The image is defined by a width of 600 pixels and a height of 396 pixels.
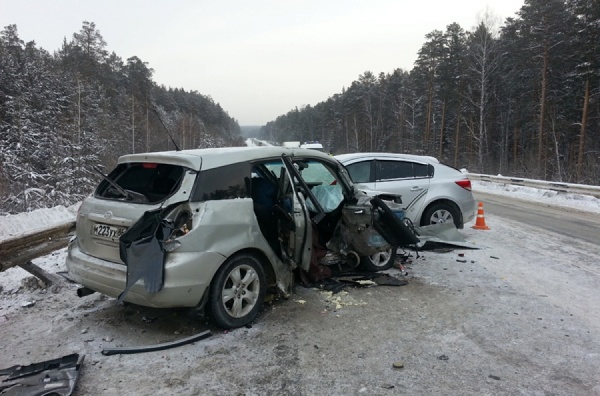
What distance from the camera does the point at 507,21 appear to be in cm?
3703

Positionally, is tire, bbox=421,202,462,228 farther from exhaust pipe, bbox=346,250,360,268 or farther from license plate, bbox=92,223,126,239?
license plate, bbox=92,223,126,239

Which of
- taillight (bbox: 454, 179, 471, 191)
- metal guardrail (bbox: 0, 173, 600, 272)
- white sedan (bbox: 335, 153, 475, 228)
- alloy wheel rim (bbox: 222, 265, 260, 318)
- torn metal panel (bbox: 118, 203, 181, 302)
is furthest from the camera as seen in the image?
taillight (bbox: 454, 179, 471, 191)

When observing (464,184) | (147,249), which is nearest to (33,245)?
(147,249)

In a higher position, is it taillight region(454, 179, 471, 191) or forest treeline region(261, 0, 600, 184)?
forest treeline region(261, 0, 600, 184)

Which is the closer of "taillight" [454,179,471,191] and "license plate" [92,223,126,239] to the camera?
"license plate" [92,223,126,239]

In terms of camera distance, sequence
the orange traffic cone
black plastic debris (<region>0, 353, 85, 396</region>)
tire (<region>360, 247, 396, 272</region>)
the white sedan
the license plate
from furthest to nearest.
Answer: the orange traffic cone → the white sedan → tire (<region>360, 247, 396, 272</region>) → the license plate → black plastic debris (<region>0, 353, 85, 396</region>)

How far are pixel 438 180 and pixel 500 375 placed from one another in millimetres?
5302

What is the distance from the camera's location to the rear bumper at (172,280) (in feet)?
12.0

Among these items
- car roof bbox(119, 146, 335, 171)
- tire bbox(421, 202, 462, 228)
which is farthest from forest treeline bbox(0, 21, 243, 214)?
tire bbox(421, 202, 462, 228)

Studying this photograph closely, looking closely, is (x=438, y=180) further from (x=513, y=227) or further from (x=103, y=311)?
(x=103, y=311)

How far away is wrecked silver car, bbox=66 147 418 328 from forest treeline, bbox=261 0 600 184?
2341 cm

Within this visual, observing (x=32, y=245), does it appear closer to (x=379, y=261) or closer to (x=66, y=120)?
(x=379, y=261)

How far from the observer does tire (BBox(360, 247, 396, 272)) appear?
18.8 feet

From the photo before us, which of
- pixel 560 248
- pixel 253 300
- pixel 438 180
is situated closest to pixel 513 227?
pixel 560 248
